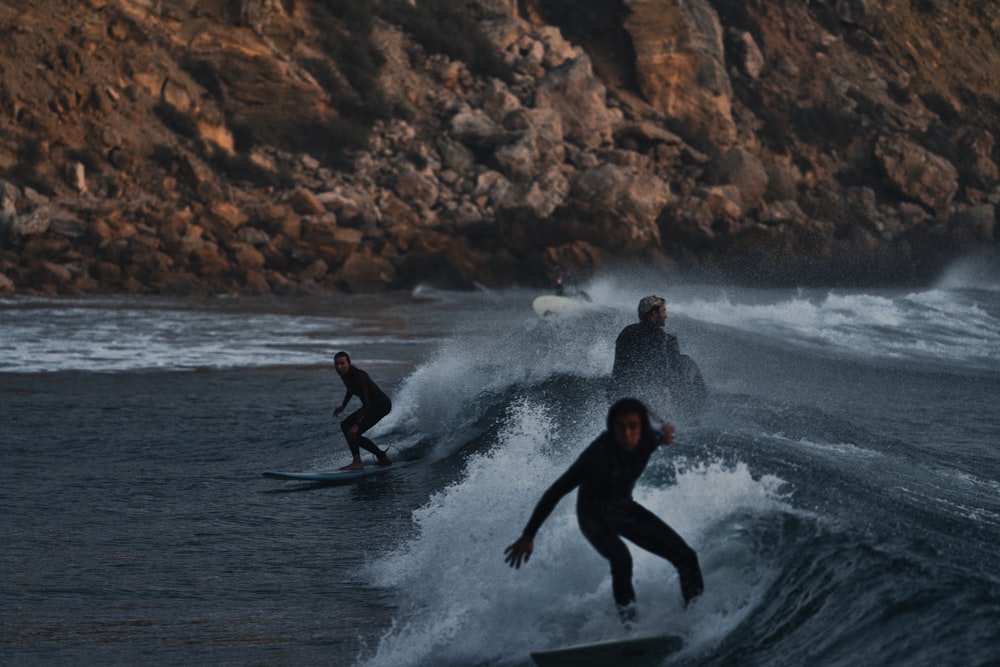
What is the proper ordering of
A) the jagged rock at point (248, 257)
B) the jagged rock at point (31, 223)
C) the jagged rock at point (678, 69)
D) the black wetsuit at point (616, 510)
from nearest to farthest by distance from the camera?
the black wetsuit at point (616, 510)
the jagged rock at point (31, 223)
the jagged rock at point (248, 257)
the jagged rock at point (678, 69)

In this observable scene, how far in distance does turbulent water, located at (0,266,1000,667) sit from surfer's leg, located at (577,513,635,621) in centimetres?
24

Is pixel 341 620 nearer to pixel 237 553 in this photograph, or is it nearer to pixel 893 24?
pixel 237 553

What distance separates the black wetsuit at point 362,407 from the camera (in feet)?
38.0

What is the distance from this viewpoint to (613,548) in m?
5.75

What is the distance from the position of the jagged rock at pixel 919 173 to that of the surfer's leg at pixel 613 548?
52689 millimetres

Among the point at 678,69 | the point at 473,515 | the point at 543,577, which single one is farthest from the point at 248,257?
the point at 543,577

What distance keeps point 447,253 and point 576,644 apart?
113 ft

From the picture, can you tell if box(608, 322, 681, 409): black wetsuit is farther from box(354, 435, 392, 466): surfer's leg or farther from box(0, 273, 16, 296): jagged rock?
box(0, 273, 16, 296): jagged rock

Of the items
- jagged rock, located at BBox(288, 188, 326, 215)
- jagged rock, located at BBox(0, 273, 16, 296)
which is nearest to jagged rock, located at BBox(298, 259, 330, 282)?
jagged rock, located at BBox(288, 188, 326, 215)

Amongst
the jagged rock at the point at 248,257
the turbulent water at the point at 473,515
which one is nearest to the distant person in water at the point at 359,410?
the turbulent water at the point at 473,515

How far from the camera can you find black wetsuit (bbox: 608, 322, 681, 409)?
31.6ft

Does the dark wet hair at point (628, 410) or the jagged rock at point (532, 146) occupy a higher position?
the jagged rock at point (532, 146)

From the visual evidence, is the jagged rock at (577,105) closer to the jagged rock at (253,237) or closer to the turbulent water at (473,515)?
the jagged rock at (253,237)

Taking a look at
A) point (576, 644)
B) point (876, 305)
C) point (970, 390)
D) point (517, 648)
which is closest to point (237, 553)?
point (517, 648)
